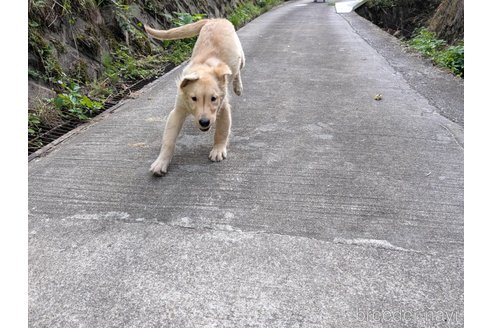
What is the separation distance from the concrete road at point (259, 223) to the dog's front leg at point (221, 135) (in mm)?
116

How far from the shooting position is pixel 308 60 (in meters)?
7.70

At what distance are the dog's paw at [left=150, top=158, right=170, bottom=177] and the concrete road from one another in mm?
78

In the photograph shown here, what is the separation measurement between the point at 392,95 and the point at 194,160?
3.21 meters

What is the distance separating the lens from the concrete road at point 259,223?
→ 2.04 metres

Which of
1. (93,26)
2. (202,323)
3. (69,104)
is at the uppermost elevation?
(93,26)

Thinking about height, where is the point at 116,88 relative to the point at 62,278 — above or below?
above

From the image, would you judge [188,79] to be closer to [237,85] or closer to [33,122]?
[237,85]

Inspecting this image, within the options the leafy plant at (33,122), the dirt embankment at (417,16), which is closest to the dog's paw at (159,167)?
the leafy plant at (33,122)

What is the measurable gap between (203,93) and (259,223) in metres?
1.20

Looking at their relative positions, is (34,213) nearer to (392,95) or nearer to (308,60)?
(392,95)

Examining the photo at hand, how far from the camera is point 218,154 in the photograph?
3619 millimetres

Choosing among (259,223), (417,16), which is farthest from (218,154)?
(417,16)

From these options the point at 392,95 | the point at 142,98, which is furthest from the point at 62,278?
the point at 392,95

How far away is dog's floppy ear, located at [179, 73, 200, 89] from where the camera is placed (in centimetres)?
322
